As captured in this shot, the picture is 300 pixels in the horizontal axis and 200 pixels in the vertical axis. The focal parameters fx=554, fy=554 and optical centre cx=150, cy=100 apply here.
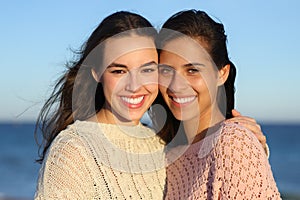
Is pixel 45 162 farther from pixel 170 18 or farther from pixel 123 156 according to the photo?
pixel 170 18

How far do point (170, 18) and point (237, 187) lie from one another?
124 centimetres

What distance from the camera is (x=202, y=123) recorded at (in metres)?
3.44

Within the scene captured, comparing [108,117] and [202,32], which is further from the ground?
[202,32]

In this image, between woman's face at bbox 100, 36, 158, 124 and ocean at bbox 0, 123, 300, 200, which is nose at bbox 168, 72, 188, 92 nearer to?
woman's face at bbox 100, 36, 158, 124

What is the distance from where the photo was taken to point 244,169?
2.71 metres

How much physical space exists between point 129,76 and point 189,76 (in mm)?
362

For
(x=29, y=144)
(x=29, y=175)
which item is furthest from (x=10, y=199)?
(x=29, y=144)

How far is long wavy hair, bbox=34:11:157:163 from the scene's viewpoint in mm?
3383

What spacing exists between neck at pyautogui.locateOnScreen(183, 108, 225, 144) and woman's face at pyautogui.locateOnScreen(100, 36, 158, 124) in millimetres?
322

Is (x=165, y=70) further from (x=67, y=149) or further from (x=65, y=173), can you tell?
(x=65, y=173)

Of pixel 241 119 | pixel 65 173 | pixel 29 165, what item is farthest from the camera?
pixel 29 165

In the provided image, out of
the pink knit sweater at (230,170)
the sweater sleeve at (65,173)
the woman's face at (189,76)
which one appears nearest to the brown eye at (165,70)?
the woman's face at (189,76)

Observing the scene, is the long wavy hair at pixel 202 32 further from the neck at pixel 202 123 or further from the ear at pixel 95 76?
the ear at pixel 95 76

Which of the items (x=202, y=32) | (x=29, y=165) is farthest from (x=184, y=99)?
(x=29, y=165)
